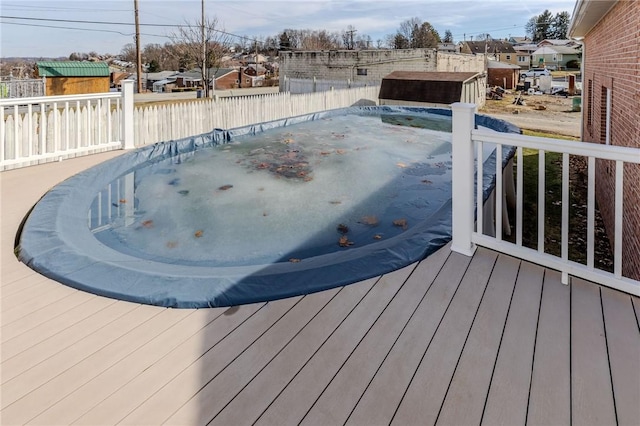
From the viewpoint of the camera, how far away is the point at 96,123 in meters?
6.12

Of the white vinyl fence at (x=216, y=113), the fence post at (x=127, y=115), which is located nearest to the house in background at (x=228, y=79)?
the white vinyl fence at (x=216, y=113)

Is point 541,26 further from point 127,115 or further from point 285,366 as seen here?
point 285,366

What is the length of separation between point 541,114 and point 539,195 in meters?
17.8

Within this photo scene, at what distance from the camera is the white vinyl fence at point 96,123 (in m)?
4.97

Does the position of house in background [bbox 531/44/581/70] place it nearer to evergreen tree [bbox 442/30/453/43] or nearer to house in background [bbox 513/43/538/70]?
house in background [bbox 513/43/538/70]

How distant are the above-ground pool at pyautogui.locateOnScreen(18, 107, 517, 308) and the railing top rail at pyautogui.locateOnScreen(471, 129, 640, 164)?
76 centimetres

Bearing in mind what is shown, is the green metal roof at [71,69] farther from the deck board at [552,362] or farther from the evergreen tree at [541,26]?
the evergreen tree at [541,26]

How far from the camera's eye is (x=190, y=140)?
295 inches

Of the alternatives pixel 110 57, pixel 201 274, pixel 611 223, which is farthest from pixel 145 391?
pixel 110 57

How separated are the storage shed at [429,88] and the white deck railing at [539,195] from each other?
13645 millimetres

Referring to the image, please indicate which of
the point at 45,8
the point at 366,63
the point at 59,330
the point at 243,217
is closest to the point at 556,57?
the point at 366,63

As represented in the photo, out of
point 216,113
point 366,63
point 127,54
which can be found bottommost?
point 216,113

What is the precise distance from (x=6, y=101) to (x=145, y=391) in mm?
4761

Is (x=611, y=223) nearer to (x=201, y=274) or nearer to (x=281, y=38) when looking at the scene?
(x=201, y=274)
